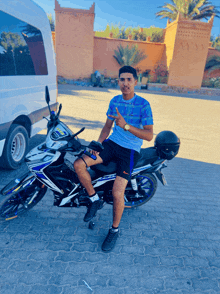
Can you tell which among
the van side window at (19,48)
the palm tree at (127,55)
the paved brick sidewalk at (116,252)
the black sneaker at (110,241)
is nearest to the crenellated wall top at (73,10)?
the palm tree at (127,55)

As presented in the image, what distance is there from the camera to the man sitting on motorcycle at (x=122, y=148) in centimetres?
250

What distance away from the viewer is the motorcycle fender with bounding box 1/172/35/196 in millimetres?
2521

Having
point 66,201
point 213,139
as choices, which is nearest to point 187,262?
point 66,201

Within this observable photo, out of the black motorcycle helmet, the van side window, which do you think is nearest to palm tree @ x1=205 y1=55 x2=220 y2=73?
the van side window

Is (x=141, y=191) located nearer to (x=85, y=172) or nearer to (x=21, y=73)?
(x=85, y=172)

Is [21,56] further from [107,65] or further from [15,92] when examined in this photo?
[107,65]

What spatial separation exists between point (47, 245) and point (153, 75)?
27826 mm

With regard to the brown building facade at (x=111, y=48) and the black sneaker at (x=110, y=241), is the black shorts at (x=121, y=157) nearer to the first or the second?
the black sneaker at (x=110, y=241)

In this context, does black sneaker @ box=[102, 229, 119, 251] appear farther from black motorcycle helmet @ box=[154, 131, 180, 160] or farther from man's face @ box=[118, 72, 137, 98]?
man's face @ box=[118, 72, 137, 98]

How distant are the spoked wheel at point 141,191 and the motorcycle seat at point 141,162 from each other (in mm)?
267

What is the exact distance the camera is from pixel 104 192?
2.92m

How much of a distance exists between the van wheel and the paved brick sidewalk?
1121 millimetres

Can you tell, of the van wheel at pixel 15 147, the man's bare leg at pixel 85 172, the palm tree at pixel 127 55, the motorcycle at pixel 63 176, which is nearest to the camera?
the motorcycle at pixel 63 176

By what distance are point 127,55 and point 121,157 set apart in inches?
996
